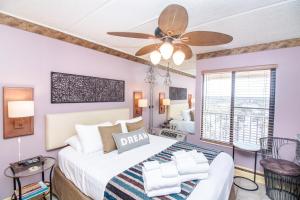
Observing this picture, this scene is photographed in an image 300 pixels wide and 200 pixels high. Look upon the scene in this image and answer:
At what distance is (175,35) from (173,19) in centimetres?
27

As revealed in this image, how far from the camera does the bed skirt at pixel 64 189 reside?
1760 mm

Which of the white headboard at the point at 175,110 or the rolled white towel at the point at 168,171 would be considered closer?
the rolled white towel at the point at 168,171

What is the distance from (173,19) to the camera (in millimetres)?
1191

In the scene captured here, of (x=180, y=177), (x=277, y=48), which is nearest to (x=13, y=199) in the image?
(x=180, y=177)

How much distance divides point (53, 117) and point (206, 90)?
306cm

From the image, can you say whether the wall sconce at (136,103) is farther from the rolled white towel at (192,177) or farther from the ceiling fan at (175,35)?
the rolled white towel at (192,177)

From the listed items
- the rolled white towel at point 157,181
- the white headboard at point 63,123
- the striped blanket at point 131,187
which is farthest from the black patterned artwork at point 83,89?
the rolled white towel at point 157,181

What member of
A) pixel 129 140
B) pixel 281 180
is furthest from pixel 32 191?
pixel 281 180

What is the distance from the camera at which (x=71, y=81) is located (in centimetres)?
254

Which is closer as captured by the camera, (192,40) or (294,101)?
(192,40)

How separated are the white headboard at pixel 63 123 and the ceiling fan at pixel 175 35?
1.60 metres

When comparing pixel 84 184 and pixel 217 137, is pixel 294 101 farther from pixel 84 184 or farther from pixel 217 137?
pixel 84 184

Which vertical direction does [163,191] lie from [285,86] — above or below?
below

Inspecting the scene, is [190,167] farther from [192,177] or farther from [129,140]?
[129,140]
